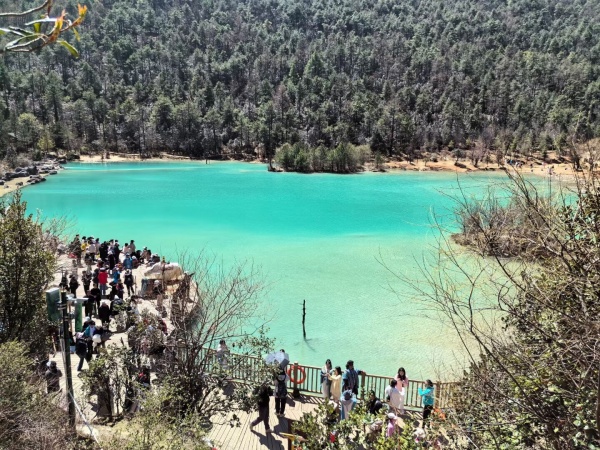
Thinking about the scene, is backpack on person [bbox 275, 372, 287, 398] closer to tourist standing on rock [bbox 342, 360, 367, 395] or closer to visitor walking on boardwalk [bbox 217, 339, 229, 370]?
visitor walking on boardwalk [bbox 217, 339, 229, 370]

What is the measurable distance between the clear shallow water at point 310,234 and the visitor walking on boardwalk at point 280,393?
3996mm

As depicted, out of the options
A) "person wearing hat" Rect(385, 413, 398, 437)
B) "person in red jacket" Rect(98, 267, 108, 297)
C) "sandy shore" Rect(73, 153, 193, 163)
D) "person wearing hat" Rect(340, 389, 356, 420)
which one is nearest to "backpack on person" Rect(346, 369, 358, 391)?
"person wearing hat" Rect(340, 389, 356, 420)

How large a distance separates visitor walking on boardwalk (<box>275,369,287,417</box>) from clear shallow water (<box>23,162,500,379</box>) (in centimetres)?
400

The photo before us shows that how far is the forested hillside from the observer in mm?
89125

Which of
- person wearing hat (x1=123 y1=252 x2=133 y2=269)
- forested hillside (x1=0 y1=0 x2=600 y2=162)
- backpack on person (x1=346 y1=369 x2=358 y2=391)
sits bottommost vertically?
backpack on person (x1=346 y1=369 x2=358 y2=391)

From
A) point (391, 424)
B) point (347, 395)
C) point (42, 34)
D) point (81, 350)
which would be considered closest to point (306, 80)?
point (81, 350)

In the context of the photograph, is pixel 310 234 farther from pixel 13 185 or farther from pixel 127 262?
pixel 13 185

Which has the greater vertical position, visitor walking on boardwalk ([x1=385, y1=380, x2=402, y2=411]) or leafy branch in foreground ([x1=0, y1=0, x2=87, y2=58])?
leafy branch in foreground ([x1=0, y1=0, x2=87, y2=58])

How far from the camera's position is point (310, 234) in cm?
2909

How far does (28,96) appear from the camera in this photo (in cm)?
9819

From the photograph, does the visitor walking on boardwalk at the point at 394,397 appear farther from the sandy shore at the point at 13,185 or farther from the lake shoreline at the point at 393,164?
the lake shoreline at the point at 393,164

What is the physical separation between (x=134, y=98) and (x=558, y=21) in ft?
474

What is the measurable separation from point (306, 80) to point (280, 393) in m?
109

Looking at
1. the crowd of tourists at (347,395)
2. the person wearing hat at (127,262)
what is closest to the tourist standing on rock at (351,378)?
the crowd of tourists at (347,395)
